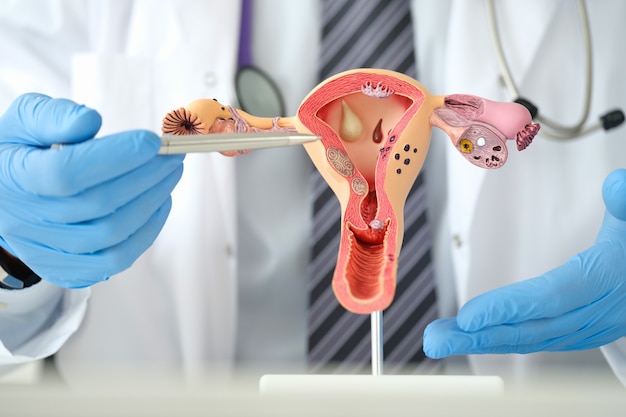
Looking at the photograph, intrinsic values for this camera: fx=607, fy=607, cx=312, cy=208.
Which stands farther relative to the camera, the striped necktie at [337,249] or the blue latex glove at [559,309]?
the striped necktie at [337,249]

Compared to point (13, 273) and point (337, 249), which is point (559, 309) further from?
point (13, 273)

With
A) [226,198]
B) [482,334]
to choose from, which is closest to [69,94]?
[226,198]

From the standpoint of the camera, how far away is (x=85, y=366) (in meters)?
0.93

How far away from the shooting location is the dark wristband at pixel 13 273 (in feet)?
2.57

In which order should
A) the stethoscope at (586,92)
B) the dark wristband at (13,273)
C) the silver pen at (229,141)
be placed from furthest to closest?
the stethoscope at (586,92)
the dark wristband at (13,273)
the silver pen at (229,141)

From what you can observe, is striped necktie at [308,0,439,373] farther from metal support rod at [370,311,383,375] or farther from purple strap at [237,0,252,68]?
metal support rod at [370,311,383,375]

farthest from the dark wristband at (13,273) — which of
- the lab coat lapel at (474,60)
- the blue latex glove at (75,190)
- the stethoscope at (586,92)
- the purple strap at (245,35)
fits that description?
the stethoscope at (586,92)

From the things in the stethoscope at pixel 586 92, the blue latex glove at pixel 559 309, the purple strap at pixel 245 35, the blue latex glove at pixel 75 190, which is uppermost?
the purple strap at pixel 245 35

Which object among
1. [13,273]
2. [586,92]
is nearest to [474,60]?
[586,92]

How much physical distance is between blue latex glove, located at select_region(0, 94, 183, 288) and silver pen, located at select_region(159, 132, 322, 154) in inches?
1.6

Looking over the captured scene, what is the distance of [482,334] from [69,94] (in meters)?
0.75

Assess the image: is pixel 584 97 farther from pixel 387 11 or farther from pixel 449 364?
pixel 449 364

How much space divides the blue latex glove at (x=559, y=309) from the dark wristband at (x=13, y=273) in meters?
0.52

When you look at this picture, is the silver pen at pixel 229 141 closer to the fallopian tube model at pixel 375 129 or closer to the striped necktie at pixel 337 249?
the fallopian tube model at pixel 375 129
